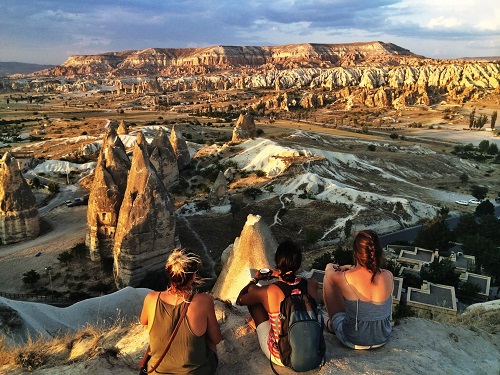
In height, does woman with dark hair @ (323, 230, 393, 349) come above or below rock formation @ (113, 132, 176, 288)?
above

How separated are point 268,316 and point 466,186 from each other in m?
33.3

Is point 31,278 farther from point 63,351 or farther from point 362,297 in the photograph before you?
point 362,297

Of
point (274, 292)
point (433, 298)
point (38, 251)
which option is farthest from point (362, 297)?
point (38, 251)

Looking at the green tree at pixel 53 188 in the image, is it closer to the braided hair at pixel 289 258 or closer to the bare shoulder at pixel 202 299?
the bare shoulder at pixel 202 299

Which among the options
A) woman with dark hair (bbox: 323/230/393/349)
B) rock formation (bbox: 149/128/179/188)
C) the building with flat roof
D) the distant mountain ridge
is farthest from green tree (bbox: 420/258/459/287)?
the distant mountain ridge

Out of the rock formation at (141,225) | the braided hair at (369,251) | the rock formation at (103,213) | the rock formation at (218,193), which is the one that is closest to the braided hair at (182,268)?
the braided hair at (369,251)

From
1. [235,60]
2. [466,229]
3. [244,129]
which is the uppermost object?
[235,60]

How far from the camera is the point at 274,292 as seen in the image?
13.0 ft

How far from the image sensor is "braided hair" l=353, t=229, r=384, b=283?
4.04 metres

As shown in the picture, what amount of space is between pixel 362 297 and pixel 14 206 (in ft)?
61.1

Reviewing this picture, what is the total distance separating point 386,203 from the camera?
24.5m

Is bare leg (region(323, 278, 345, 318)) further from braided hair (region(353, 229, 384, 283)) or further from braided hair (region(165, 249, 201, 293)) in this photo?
braided hair (region(165, 249, 201, 293))

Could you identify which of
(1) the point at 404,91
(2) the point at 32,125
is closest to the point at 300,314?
(2) the point at 32,125

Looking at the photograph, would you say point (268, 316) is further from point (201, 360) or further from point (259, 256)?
point (259, 256)
